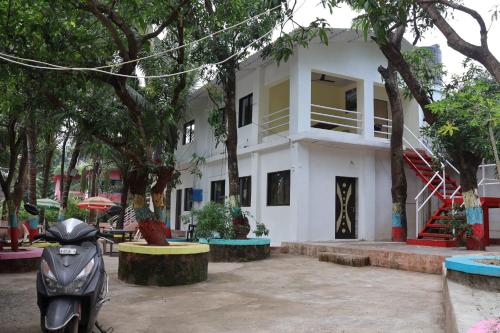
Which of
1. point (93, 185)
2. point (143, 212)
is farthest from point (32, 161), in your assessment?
point (93, 185)

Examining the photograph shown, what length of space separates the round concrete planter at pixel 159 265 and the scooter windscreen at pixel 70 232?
11.6 ft

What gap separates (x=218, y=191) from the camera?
59.5 feet

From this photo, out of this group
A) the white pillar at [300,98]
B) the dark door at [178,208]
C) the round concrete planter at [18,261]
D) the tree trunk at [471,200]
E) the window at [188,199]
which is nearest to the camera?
the round concrete planter at [18,261]

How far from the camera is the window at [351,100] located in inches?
636

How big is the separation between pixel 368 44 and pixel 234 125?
5744 millimetres

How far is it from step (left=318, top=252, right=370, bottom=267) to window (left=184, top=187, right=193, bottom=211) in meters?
10.4

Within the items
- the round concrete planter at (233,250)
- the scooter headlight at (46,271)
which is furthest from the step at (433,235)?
the scooter headlight at (46,271)

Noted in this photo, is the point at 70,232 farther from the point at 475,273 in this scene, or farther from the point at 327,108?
the point at 327,108

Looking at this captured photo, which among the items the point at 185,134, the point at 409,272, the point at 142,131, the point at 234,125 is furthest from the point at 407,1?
the point at 185,134

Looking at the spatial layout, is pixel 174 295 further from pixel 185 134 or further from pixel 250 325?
pixel 185 134

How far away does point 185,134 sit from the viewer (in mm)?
21984

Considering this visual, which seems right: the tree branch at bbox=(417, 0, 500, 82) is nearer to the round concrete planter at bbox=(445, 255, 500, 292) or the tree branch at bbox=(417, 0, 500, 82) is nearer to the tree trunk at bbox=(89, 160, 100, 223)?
the round concrete planter at bbox=(445, 255, 500, 292)

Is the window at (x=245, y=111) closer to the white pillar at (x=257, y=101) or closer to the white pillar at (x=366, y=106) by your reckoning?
the white pillar at (x=257, y=101)

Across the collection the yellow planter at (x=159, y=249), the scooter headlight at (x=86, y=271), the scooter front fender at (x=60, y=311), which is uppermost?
the scooter headlight at (x=86, y=271)
